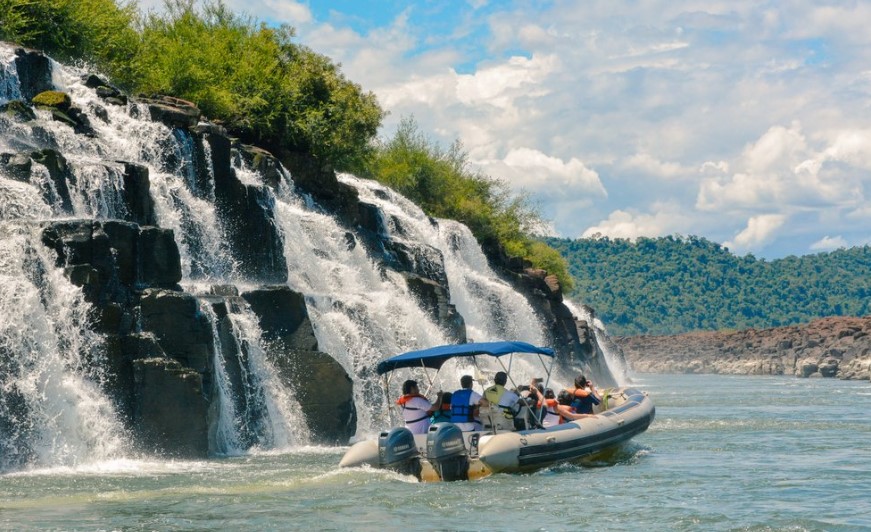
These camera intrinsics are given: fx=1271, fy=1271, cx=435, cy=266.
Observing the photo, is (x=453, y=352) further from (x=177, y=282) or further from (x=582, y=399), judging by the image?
(x=177, y=282)

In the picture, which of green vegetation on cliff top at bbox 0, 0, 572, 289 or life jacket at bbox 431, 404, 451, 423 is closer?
life jacket at bbox 431, 404, 451, 423

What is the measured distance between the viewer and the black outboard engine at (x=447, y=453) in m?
22.3

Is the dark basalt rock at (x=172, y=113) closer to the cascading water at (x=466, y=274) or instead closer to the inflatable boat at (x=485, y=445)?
the cascading water at (x=466, y=274)

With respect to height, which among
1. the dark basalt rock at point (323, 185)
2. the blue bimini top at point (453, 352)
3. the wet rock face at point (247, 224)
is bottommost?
the blue bimini top at point (453, 352)

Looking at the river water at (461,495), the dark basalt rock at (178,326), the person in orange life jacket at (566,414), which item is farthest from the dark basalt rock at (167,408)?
the person in orange life jacket at (566,414)

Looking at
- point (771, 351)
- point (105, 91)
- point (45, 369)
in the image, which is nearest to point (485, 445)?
point (45, 369)

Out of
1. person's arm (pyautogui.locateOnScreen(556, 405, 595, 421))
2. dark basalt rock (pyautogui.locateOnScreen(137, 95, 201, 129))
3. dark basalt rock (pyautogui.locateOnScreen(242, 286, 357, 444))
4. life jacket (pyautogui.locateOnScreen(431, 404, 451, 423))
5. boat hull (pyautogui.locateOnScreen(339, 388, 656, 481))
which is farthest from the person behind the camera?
dark basalt rock (pyautogui.locateOnScreen(137, 95, 201, 129))

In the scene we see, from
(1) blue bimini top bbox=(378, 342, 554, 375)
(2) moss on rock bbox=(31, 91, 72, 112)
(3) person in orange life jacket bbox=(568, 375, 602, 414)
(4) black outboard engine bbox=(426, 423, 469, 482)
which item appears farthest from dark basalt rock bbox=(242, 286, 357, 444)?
(2) moss on rock bbox=(31, 91, 72, 112)

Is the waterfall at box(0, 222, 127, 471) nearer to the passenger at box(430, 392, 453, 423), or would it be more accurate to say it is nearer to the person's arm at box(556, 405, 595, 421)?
the passenger at box(430, 392, 453, 423)

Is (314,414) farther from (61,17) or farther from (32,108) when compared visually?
(61,17)

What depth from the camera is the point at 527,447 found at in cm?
2297

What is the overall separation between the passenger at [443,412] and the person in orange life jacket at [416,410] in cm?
10

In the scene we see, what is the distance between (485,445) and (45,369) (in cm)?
882

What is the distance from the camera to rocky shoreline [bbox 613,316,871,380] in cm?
10031
